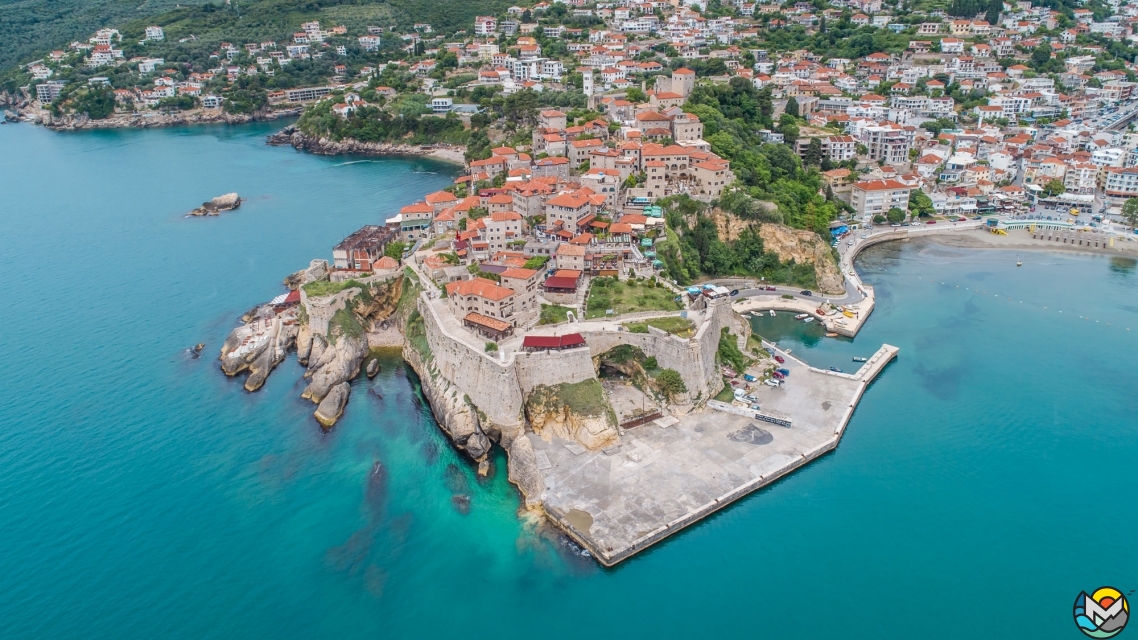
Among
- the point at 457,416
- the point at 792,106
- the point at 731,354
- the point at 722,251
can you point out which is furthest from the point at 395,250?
the point at 792,106

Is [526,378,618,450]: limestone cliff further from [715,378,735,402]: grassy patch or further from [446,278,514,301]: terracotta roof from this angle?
[715,378,735,402]: grassy patch

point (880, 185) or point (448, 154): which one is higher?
point (880, 185)

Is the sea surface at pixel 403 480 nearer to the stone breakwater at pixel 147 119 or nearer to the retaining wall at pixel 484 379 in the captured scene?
the retaining wall at pixel 484 379

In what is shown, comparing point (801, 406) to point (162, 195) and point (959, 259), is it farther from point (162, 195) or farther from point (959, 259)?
point (162, 195)

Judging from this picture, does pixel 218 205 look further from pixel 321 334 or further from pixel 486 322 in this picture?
pixel 486 322

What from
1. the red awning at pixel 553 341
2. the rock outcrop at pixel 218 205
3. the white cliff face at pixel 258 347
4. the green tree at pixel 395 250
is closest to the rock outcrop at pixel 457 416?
the red awning at pixel 553 341
